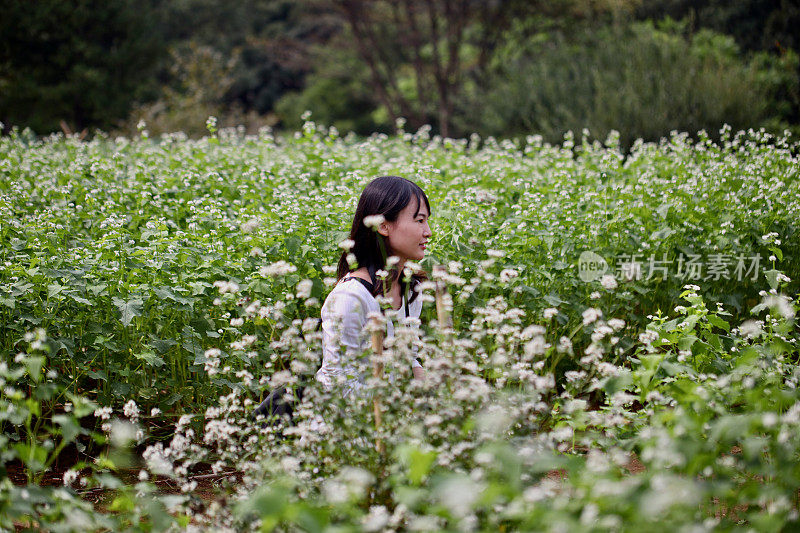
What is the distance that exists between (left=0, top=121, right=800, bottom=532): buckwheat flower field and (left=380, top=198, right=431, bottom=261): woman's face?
0.31 metres

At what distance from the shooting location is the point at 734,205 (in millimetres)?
4684

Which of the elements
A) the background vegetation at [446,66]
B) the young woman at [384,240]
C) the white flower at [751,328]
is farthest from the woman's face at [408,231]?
the background vegetation at [446,66]

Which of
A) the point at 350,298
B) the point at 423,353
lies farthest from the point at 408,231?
the point at 423,353

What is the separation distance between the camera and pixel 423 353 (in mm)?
2469

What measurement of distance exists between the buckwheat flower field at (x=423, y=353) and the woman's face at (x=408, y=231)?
31 centimetres

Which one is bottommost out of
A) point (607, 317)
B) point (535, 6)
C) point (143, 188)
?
point (607, 317)

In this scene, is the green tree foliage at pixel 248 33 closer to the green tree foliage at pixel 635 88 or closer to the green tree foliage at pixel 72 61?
the green tree foliage at pixel 72 61

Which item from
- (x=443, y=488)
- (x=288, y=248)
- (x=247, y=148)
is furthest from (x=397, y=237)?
(x=247, y=148)

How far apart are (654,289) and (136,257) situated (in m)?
3.04

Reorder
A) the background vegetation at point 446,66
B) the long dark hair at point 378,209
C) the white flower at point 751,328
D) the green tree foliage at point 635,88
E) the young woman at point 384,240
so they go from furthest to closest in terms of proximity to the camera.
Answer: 1. the background vegetation at point 446,66
2. the green tree foliage at point 635,88
3. the long dark hair at point 378,209
4. the young woman at point 384,240
5. the white flower at point 751,328

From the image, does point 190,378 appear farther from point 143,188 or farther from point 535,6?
point 535,6

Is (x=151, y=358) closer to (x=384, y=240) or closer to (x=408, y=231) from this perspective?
(x=384, y=240)

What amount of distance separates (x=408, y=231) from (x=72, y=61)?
61.3 feet

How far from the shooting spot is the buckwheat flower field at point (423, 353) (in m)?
1.77
